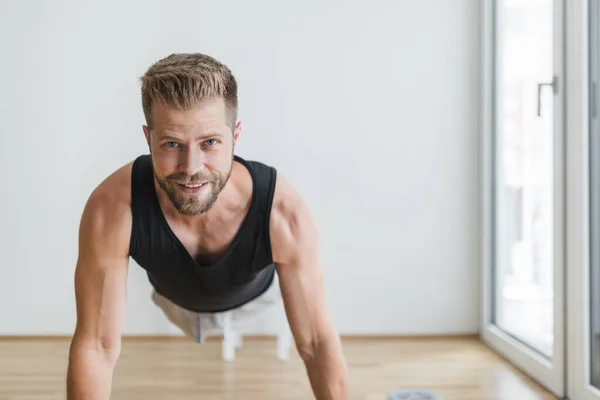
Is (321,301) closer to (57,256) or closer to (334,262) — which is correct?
(334,262)

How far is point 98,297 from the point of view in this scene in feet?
4.95

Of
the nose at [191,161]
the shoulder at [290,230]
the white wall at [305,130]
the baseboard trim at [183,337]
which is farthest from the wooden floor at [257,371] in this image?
the nose at [191,161]

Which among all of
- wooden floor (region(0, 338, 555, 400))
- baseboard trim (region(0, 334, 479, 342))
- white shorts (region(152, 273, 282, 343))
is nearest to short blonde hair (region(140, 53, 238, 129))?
white shorts (region(152, 273, 282, 343))

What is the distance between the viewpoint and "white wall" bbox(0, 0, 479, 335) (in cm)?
326

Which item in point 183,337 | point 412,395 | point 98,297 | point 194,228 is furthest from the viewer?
point 183,337

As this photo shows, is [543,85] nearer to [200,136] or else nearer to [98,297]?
[200,136]

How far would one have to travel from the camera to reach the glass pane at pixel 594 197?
2.19 metres

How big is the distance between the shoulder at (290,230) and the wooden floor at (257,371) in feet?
3.07

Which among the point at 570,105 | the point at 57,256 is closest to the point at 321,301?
the point at 570,105

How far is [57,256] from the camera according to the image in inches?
129

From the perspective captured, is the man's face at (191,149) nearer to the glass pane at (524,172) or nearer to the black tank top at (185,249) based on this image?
the black tank top at (185,249)

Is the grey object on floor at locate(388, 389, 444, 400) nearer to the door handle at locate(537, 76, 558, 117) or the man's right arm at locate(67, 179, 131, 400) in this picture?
the man's right arm at locate(67, 179, 131, 400)

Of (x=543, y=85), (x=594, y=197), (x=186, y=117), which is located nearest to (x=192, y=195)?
(x=186, y=117)

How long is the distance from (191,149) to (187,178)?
0.06 m
